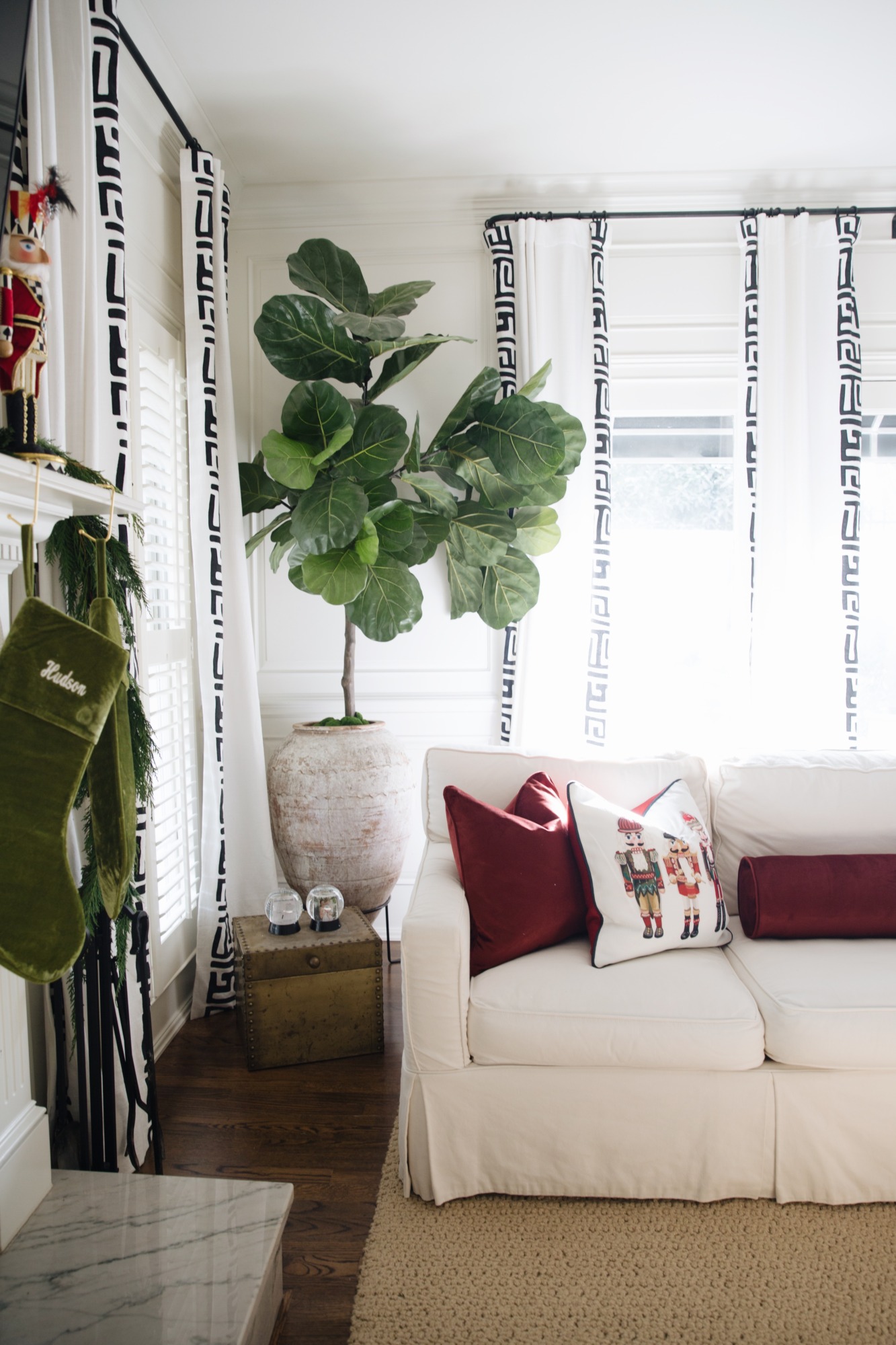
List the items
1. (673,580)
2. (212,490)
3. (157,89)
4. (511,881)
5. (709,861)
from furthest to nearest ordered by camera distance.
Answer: (673,580) < (212,490) < (157,89) < (709,861) < (511,881)

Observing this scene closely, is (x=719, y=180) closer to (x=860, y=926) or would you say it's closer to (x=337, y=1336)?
(x=860, y=926)

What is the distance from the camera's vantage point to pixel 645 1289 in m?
1.53

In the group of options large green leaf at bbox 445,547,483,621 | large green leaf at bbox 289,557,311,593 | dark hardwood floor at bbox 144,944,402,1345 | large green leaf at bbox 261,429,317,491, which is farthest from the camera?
large green leaf at bbox 445,547,483,621

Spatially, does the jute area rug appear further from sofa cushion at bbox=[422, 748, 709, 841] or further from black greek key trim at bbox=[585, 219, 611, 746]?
black greek key trim at bbox=[585, 219, 611, 746]

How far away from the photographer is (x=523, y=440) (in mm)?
2602

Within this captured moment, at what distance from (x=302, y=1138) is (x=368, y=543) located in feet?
5.06

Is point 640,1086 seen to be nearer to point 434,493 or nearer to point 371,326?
point 434,493

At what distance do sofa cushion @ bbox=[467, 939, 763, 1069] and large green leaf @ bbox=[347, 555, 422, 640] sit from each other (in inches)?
46.0

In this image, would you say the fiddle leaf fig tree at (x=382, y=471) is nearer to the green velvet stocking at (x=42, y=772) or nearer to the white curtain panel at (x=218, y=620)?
the white curtain panel at (x=218, y=620)

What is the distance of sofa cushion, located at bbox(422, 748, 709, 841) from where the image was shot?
229 centimetres

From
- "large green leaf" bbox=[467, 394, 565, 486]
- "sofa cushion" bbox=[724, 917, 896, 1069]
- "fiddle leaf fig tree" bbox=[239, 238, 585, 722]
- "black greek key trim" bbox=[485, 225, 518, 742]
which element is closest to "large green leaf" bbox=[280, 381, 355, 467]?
"fiddle leaf fig tree" bbox=[239, 238, 585, 722]

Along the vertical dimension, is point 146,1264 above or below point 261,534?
below

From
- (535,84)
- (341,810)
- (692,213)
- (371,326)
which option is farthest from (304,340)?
(692,213)

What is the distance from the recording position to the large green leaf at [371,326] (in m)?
2.43
